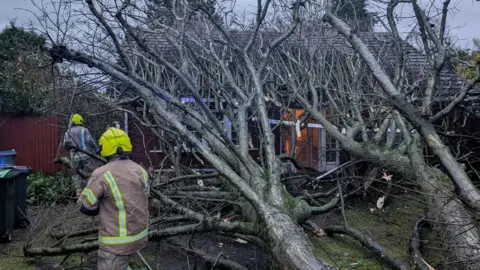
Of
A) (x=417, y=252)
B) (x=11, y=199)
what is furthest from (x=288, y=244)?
(x=11, y=199)

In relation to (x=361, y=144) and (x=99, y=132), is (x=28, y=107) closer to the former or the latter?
(x=99, y=132)

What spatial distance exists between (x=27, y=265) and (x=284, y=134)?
24.0 ft

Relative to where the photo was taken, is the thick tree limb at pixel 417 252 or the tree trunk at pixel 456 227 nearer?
the tree trunk at pixel 456 227

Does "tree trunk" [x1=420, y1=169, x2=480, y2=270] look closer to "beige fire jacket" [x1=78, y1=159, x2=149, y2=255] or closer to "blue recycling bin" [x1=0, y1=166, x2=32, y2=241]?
"beige fire jacket" [x1=78, y1=159, x2=149, y2=255]

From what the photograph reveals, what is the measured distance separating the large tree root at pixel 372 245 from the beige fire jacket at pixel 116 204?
2719 millimetres

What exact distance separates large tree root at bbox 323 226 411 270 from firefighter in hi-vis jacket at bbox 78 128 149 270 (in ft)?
8.83

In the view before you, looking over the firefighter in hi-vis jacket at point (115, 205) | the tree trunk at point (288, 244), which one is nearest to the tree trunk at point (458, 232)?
the tree trunk at point (288, 244)

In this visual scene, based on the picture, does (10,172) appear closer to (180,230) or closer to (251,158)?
(180,230)

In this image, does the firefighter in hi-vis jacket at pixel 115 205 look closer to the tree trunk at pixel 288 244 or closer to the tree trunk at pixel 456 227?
the tree trunk at pixel 288 244

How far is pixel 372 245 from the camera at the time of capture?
16.7 ft

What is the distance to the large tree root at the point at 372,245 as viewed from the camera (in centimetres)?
462

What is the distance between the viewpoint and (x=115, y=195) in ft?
11.4

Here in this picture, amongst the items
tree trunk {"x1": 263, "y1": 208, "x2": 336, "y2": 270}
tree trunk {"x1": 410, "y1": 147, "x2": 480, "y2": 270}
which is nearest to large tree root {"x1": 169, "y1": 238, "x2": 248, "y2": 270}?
tree trunk {"x1": 263, "y1": 208, "x2": 336, "y2": 270}

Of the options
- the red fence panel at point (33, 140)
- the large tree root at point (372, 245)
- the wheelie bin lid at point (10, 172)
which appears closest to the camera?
the large tree root at point (372, 245)
